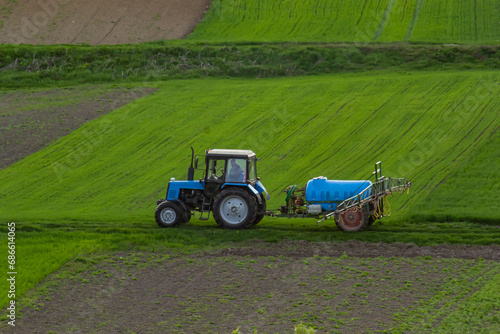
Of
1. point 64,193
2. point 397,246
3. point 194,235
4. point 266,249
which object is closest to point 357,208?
point 397,246

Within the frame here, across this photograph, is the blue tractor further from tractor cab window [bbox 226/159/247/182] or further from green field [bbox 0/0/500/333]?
green field [bbox 0/0/500/333]

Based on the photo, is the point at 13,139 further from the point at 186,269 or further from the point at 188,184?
the point at 186,269

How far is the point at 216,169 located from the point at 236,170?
723 millimetres

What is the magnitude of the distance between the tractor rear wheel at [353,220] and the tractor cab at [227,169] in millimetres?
3225

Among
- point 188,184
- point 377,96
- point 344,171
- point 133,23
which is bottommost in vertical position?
point 188,184

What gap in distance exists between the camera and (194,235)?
68.1 feet

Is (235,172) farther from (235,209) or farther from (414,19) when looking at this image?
(414,19)

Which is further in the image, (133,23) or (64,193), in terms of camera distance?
(133,23)

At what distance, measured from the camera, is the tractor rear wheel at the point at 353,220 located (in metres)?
20.8

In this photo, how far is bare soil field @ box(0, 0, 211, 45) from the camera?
52188 mm

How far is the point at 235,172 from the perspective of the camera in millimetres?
21453

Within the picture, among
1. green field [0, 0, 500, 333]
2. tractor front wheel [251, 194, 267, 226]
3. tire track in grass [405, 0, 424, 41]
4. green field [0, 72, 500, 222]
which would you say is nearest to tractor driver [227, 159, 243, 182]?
tractor front wheel [251, 194, 267, 226]

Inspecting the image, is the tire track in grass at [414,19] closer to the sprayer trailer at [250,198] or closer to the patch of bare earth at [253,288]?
the sprayer trailer at [250,198]

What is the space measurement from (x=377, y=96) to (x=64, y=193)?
18558 millimetres
